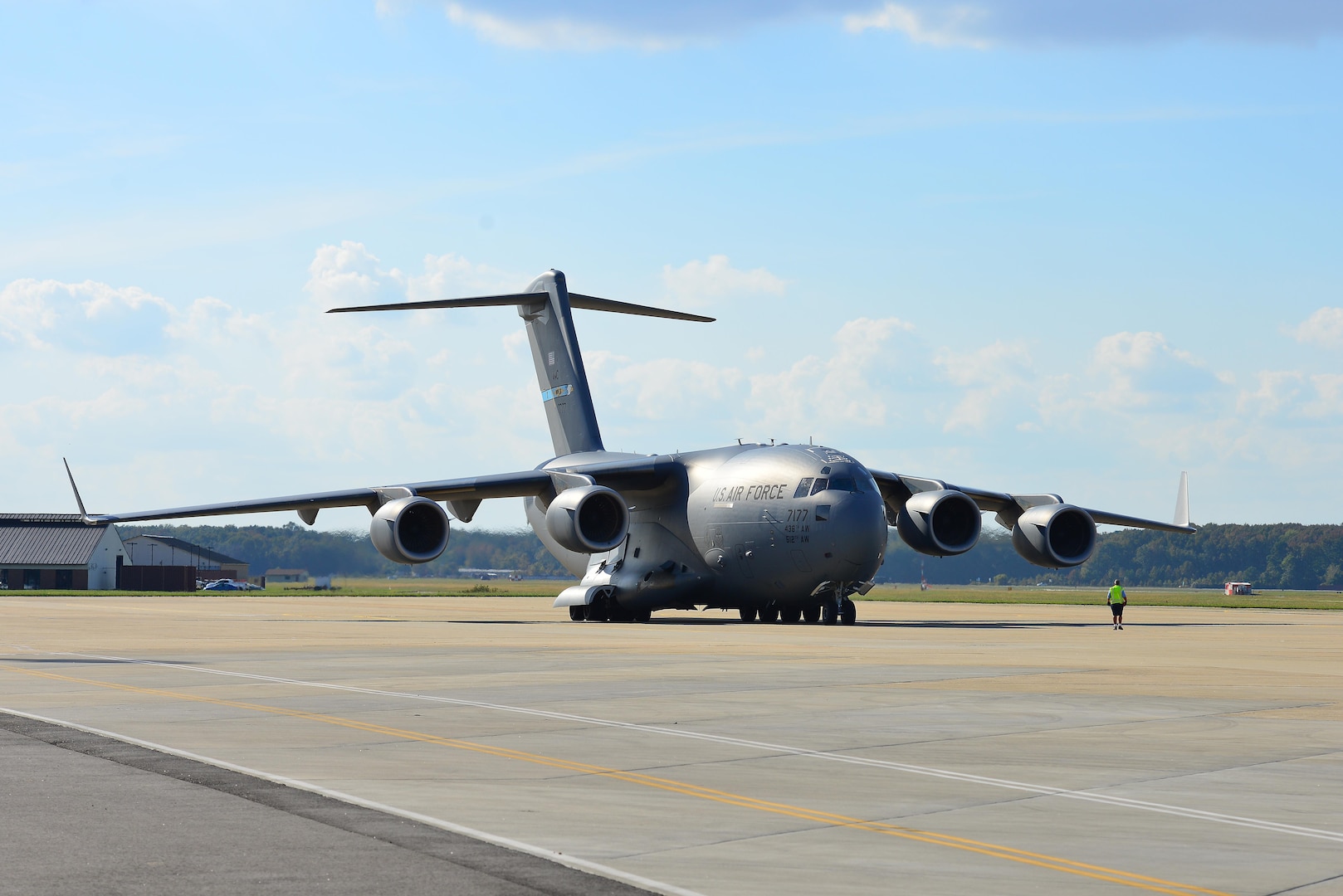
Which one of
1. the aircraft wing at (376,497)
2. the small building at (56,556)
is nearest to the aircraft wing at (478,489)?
the aircraft wing at (376,497)

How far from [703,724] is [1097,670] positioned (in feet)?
31.2

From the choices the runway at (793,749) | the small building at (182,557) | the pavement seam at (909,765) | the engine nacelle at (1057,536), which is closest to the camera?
the runway at (793,749)

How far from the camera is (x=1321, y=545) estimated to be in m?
139

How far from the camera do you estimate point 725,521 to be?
3988 cm

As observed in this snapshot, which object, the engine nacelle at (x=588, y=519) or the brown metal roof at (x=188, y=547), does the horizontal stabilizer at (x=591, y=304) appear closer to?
the engine nacelle at (x=588, y=519)

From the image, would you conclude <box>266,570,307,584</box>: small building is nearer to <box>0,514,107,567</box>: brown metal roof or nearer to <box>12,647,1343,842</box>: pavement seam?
<box>0,514,107,567</box>: brown metal roof

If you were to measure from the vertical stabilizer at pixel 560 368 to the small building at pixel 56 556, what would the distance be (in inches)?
2430

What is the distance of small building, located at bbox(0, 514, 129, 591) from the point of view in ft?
334

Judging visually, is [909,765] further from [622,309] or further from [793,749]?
[622,309]

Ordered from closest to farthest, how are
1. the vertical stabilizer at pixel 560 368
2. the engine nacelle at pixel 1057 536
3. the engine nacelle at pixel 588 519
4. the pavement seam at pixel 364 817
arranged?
the pavement seam at pixel 364 817
the engine nacelle at pixel 588 519
the engine nacelle at pixel 1057 536
the vertical stabilizer at pixel 560 368

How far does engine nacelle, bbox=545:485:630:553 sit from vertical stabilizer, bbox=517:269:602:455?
8.67m

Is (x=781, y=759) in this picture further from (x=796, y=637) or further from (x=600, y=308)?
(x=600, y=308)

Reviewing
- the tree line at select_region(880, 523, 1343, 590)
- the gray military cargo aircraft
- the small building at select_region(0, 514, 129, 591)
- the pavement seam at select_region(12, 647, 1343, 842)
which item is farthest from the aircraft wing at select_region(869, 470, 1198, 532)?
the tree line at select_region(880, 523, 1343, 590)

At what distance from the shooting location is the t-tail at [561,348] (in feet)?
160
